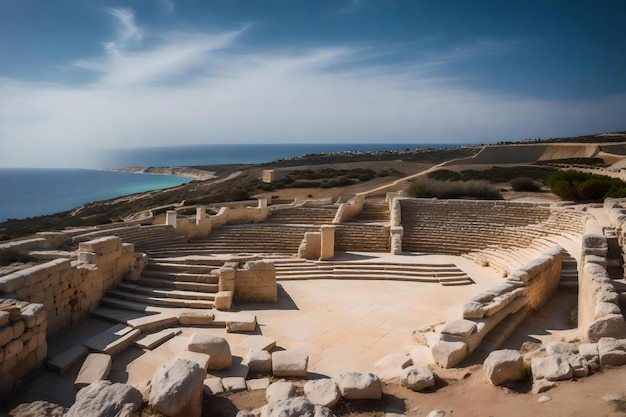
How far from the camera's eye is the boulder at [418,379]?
5719 millimetres

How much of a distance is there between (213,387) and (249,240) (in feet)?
42.9

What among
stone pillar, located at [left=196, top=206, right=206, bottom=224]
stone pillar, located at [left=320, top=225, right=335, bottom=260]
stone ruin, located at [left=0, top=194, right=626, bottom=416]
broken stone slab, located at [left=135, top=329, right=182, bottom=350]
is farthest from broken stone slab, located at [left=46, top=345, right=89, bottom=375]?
stone pillar, located at [left=196, top=206, right=206, bottom=224]

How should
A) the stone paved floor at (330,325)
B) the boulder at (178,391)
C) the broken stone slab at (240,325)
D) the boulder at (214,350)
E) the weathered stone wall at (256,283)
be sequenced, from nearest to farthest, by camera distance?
the boulder at (178,391) < the boulder at (214,350) < the stone paved floor at (330,325) < the broken stone slab at (240,325) < the weathered stone wall at (256,283)

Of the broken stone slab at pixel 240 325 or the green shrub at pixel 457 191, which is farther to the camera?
the green shrub at pixel 457 191

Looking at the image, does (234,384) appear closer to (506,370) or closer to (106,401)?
(106,401)

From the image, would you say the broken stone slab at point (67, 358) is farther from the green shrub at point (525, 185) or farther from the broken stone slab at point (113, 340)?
the green shrub at point (525, 185)

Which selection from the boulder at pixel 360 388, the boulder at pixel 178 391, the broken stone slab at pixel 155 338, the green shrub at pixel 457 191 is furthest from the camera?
the green shrub at pixel 457 191

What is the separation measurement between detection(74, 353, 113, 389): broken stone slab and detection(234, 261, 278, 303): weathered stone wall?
193 inches

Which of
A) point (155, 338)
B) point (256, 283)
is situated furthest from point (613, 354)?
point (256, 283)

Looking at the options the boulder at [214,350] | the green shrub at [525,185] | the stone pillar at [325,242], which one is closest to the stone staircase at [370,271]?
the stone pillar at [325,242]

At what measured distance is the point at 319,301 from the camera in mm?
12492

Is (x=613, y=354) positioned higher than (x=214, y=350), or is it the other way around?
(x=613, y=354)

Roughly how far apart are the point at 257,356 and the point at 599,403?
458 cm

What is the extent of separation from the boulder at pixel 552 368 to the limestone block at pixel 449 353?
156cm
